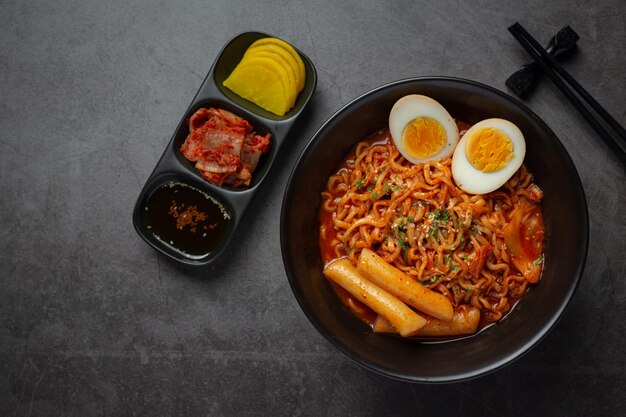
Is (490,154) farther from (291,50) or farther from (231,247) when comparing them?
(231,247)

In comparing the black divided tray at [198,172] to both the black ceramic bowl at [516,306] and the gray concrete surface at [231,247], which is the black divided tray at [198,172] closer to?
the gray concrete surface at [231,247]

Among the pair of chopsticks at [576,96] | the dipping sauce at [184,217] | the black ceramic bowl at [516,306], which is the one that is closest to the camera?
the black ceramic bowl at [516,306]

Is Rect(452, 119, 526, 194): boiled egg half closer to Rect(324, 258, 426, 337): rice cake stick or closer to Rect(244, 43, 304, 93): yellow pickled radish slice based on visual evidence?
Rect(324, 258, 426, 337): rice cake stick

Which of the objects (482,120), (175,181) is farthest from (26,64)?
(482,120)

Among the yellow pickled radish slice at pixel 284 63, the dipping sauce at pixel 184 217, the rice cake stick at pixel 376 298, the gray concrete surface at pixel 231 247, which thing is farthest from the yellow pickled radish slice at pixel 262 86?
the rice cake stick at pixel 376 298

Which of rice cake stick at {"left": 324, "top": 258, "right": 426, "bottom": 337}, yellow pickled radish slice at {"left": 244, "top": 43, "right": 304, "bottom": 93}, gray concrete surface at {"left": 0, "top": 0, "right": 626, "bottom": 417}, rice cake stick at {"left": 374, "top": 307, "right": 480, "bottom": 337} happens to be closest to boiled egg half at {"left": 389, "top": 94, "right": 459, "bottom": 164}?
gray concrete surface at {"left": 0, "top": 0, "right": 626, "bottom": 417}

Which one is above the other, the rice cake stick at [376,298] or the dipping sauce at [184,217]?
the rice cake stick at [376,298]
